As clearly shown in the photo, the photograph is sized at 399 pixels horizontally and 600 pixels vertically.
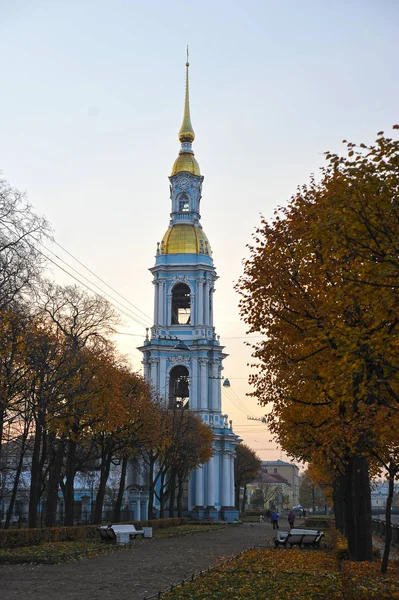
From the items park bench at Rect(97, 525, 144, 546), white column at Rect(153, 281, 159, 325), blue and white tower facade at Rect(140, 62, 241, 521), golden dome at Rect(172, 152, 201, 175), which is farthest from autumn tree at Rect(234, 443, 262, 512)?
park bench at Rect(97, 525, 144, 546)

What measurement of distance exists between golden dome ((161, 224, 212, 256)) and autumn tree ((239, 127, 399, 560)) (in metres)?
57.6

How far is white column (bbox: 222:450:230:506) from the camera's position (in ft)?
286

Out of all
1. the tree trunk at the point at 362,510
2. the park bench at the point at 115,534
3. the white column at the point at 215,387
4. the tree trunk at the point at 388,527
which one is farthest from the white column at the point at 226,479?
the tree trunk at the point at 388,527

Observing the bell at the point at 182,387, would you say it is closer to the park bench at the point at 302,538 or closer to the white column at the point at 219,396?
the white column at the point at 219,396

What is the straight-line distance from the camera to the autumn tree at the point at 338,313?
14648 millimetres

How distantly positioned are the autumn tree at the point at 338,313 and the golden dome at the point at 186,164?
63575 mm

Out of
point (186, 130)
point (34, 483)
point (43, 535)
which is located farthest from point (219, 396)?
point (43, 535)

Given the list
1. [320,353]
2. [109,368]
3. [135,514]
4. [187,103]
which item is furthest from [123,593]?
[187,103]

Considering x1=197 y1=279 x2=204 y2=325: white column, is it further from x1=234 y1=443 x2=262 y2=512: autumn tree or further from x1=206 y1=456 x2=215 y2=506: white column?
x1=234 y1=443 x2=262 y2=512: autumn tree

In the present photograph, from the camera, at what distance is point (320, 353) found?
23203 mm

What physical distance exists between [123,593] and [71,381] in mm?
21537

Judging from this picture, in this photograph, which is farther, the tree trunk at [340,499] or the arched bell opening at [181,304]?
the arched bell opening at [181,304]

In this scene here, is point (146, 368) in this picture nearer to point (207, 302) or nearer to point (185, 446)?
point (207, 302)

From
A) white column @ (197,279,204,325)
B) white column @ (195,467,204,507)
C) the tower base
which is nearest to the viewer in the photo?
white column @ (195,467,204,507)
